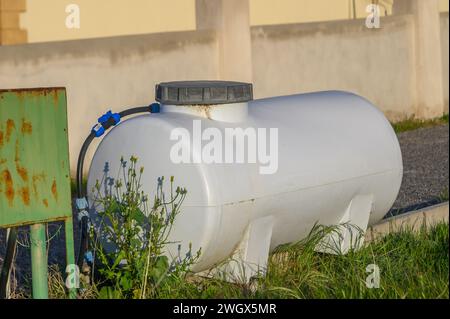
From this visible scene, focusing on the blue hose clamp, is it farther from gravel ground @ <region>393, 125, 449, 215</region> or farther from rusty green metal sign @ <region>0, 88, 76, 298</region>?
gravel ground @ <region>393, 125, 449, 215</region>

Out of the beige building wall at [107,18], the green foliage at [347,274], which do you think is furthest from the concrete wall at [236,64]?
the green foliage at [347,274]

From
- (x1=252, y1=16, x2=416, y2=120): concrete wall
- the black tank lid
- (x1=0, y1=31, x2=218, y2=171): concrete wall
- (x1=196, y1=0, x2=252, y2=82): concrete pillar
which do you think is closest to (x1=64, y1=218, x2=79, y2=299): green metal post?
the black tank lid

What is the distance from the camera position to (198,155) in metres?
5.96

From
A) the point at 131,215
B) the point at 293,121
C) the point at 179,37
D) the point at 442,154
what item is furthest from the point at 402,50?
the point at 131,215

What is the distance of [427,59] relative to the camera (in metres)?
15.2

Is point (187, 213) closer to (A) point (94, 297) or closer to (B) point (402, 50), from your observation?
(A) point (94, 297)

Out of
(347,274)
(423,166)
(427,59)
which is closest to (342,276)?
(347,274)

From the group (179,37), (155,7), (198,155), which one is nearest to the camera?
(198,155)

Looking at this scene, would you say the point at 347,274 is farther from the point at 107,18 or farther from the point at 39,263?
the point at 107,18

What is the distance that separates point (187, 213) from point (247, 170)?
43cm

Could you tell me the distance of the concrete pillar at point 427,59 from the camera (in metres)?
15.2

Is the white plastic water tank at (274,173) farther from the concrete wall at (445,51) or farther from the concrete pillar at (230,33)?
A: the concrete wall at (445,51)

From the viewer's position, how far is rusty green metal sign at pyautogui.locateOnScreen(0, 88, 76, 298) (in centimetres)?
557

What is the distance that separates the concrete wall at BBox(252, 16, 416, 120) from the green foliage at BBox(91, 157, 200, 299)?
6813mm
